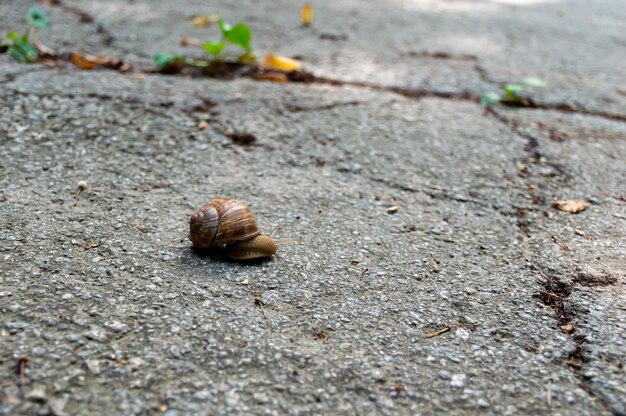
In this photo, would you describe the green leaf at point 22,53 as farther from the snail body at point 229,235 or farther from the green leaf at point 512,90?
the green leaf at point 512,90

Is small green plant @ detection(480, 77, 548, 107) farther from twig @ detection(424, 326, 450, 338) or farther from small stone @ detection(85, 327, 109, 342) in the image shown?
small stone @ detection(85, 327, 109, 342)

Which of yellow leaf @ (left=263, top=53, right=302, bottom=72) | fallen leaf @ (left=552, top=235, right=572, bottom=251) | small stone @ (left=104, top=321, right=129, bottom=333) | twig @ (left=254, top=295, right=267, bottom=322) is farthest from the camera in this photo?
yellow leaf @ (left=263, top=53, right=302, bottom=72)

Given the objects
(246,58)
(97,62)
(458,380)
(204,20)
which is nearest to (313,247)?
(458,380)

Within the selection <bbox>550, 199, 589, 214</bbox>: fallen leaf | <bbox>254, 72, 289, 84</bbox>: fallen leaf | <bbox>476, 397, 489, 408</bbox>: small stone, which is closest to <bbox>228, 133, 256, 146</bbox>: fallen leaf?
<bbox>254, 72, 289, 84</bbox>: fallen leaf

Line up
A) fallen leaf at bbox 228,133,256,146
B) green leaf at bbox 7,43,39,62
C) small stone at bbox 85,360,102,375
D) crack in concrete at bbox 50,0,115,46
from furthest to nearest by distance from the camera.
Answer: crack in concrete at bbox 50,0,115,46
green leaf at bbox 7,43,39,62
fallen leaf at bbox 228,133,256,146
small stone at bbox 85,360,102,375

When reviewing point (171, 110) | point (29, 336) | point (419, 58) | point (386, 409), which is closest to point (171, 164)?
point (171, 110)

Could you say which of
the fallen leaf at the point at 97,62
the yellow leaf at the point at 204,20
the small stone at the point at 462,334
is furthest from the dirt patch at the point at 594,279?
the yellow leaf at the point at 204,20
